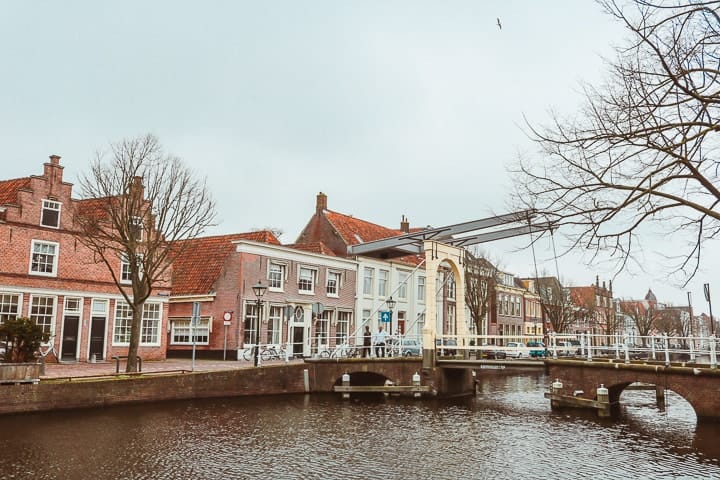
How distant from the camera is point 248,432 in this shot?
14258mm

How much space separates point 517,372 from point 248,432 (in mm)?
29470

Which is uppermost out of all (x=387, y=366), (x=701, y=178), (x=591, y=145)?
(x=591, y=145)

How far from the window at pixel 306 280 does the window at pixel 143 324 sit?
24.6 ft

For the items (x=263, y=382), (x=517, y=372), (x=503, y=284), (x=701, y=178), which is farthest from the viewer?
(x=503, y=284)

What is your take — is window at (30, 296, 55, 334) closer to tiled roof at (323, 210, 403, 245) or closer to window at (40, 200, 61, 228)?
window at (40, 200, 61, 228)

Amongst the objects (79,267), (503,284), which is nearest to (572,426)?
(79,267)

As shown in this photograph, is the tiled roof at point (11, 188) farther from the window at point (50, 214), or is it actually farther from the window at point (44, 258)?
the window at point (44, 258)

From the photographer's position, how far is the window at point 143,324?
2530cm

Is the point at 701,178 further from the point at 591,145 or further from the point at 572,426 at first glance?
the point at 572,426

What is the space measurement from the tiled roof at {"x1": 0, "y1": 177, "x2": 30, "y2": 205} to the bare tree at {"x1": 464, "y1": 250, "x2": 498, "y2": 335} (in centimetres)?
2597

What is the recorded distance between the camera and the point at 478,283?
40.3 meters

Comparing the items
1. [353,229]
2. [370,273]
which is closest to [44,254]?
[370,273]

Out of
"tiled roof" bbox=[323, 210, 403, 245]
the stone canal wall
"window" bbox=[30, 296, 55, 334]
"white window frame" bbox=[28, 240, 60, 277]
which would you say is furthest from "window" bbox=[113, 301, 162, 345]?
"tiled roof" bbox=[323, 210, 403, 245]

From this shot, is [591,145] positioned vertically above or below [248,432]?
above
